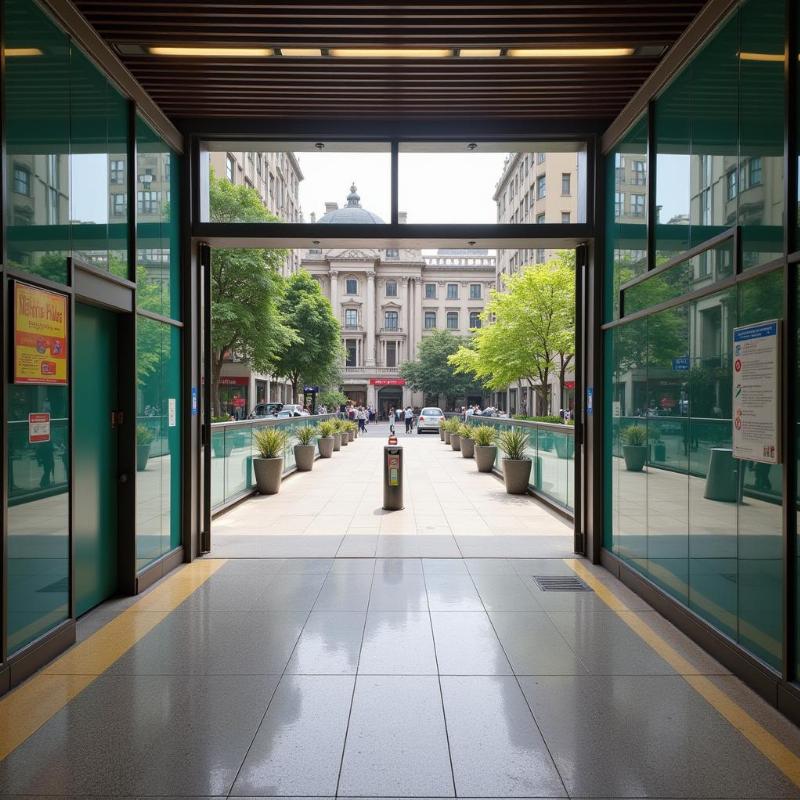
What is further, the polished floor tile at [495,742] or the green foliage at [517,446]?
the green foliage at [517,446]

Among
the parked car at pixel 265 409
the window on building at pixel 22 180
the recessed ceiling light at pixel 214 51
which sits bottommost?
the parked car at pixel 265 409

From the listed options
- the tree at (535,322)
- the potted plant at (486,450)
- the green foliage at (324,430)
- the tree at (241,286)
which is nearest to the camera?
the potted plant at (486,450)

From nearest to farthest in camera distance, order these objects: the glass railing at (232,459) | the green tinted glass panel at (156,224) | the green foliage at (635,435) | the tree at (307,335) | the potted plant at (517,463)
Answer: the green foliage at (635,435) → the green tinted glass panel at (156,224) → the glass railing at (232,459) → the potted plant at (517,463) → the tree at (307,335)

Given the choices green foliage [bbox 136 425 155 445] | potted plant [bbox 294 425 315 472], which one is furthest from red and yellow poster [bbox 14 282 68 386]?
potted plant [bbox 294 425 315 472]

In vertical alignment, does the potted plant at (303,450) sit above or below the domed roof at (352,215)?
below

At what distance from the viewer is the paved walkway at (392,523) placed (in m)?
8.33

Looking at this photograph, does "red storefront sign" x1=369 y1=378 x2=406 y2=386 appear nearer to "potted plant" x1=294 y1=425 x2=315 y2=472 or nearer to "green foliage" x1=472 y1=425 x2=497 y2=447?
"potted plant" x1=294 y1=425 x2=315 y2=472

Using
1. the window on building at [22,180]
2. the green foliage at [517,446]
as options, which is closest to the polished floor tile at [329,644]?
the window on building at [22,180]

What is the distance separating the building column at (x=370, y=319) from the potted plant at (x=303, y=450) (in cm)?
5462

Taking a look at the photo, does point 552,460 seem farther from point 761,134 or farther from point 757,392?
point 761,134

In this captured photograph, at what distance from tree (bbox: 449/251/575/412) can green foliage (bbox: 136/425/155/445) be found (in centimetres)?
2221

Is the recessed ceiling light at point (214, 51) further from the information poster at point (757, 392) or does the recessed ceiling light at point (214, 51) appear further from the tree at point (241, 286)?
the tree at point (241, 286)

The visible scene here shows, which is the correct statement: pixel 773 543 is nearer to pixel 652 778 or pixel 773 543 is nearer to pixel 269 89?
pixel 652 778

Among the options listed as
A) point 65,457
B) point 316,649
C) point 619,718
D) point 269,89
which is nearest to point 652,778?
point 619,718
